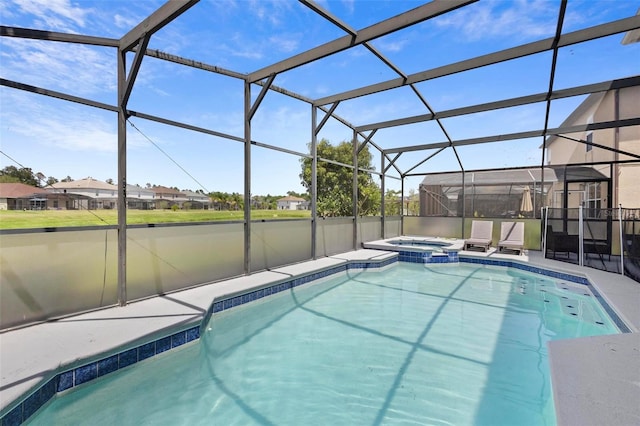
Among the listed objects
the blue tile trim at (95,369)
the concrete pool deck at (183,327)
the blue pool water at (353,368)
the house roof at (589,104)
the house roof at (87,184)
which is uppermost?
the house roof at (589,104)

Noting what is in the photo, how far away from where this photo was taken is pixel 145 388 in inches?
102

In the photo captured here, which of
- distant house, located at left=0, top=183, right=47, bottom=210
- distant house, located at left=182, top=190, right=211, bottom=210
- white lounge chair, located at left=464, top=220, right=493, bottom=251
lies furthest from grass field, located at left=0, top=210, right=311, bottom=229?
white lounge chair, located at left=464, top=220, right=493, bottom=251

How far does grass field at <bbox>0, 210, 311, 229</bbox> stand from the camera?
10.3 feet

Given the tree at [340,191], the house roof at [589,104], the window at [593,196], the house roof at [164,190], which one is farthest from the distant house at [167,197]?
the tree at [340,191]

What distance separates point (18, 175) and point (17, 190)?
0.19m

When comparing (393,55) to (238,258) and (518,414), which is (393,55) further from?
(518,414)

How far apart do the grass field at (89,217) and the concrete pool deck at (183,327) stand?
1.06 meters

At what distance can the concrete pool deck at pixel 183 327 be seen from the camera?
185 cm

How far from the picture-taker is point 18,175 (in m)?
3.29

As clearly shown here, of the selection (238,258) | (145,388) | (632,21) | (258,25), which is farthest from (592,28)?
(145,388)

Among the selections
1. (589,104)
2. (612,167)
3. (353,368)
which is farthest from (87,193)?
(589,104)

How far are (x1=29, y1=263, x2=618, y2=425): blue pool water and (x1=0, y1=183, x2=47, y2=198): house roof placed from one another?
2165 mm

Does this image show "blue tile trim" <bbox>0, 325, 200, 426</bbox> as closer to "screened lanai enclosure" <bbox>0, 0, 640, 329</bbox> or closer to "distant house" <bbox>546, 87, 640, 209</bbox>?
"screened lanai enclosure" <bbox>0, 0, 640, 329</bbox>

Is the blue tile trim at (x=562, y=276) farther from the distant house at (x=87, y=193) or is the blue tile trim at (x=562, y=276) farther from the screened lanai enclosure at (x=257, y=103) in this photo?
the distant house at (x=87, y=193)
